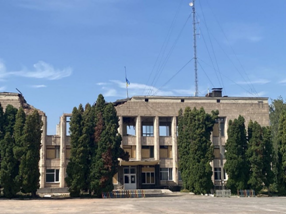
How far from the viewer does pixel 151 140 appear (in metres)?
53.6

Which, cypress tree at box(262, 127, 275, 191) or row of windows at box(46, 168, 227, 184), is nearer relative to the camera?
cypress tree at box(262, 127, 275, 191)

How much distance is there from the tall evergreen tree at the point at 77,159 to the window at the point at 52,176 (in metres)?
11.9

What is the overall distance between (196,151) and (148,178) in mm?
10202

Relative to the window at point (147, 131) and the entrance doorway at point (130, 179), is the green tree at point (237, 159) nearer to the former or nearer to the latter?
the window at point (147, 131)

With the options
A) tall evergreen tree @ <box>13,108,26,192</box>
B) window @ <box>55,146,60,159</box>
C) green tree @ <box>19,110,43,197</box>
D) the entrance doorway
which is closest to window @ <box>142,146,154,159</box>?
the entrance doorway

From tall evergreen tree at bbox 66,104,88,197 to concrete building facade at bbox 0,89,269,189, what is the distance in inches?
400

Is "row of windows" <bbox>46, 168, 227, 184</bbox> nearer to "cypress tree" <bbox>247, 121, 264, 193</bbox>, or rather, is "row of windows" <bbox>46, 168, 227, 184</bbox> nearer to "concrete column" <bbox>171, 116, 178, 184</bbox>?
"concrete column" <bbox>171, 116, 178, 184</bbox>

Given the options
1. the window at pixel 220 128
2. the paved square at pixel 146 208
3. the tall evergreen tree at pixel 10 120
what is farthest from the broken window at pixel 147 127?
the paved square at pixel 146 208

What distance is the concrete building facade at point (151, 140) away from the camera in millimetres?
51688

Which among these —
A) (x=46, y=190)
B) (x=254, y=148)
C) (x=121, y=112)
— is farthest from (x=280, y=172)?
(x=46, y=190)

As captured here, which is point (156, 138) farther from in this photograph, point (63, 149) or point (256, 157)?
point (256, 157)

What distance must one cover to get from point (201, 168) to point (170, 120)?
1237cm

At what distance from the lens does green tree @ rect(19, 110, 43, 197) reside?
126 feet

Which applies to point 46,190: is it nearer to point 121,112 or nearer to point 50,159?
point 50,159
